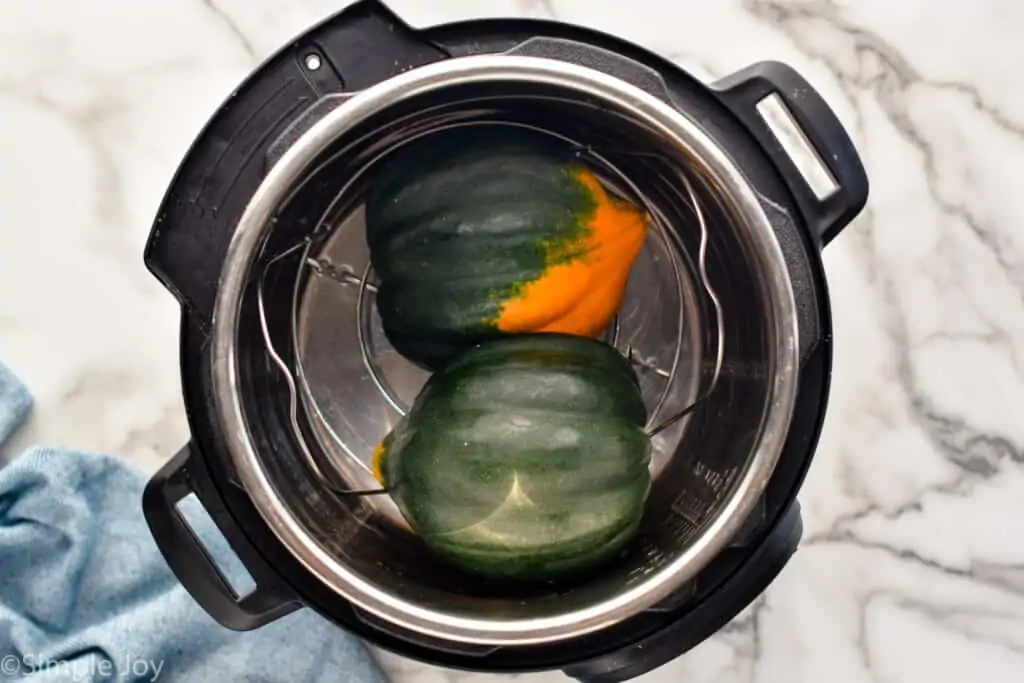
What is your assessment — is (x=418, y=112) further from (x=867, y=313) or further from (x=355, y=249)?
(x=867, y=313)

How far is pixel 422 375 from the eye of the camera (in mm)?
701

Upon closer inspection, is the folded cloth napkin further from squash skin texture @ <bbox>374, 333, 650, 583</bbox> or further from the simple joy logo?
A: squash skin texture @ <bbox>374, 333, 650, 583</bbox>

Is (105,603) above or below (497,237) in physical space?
below

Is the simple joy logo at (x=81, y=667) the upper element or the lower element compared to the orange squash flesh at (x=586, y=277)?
lower

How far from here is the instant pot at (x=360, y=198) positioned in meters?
0.52

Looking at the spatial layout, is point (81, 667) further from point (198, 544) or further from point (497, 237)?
point (497, 237)

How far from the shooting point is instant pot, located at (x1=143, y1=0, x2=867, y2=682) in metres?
0.52

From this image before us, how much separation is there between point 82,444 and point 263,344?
21cm

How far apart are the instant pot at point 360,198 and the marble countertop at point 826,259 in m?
0.14

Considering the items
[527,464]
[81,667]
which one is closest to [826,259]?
[527,464]

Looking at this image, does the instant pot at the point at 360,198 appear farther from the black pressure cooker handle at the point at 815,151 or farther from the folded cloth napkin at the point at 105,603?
the folded cloth napkin at the point at 105,603

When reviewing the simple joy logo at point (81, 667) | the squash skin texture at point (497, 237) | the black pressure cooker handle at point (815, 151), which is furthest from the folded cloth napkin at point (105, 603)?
the black pressure cooker handle at point (815, 151)

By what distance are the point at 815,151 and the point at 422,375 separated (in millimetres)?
259

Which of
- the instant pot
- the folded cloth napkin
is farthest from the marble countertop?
the instant pot
